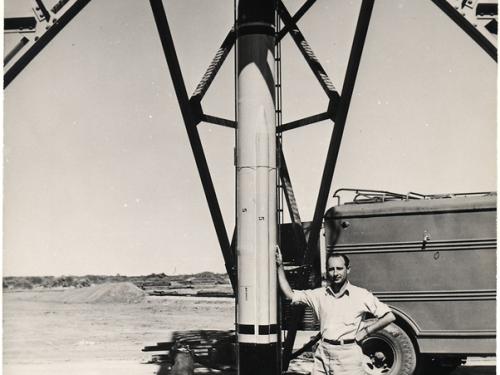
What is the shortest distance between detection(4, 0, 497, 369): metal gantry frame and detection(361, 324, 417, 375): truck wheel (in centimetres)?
101

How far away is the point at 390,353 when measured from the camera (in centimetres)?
791

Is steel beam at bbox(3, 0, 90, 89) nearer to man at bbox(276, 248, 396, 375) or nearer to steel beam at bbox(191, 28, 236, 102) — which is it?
steel beam at bbox(191, 28, 236, 102)

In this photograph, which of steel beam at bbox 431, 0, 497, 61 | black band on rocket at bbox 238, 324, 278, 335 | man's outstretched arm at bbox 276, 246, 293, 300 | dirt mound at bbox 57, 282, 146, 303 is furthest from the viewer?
dirt mound at bbox 57, 282, 146, 303

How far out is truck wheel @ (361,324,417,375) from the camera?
306 inches

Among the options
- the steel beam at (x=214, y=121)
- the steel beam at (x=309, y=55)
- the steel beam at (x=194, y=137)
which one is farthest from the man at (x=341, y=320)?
the steel beam at (x=214, y=121)

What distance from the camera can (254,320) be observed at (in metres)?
6.95

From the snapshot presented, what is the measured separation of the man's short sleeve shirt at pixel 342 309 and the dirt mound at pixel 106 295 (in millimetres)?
23166

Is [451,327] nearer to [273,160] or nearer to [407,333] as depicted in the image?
[407,333]

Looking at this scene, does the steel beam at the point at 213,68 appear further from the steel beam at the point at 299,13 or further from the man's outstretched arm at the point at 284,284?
the man's outstretched arm at the point at 284,284

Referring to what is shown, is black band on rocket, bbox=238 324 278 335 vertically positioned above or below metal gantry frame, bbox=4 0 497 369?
below

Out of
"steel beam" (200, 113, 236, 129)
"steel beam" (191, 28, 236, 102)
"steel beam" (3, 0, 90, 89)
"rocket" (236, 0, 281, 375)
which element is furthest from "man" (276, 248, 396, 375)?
"steel beam" (3, 0, 90, 89)

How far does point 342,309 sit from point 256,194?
204 cm

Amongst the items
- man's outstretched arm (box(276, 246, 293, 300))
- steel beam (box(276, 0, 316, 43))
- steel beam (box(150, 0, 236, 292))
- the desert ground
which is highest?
steel beam (box(276, 0, 316, 43))

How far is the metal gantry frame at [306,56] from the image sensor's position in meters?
7.73
